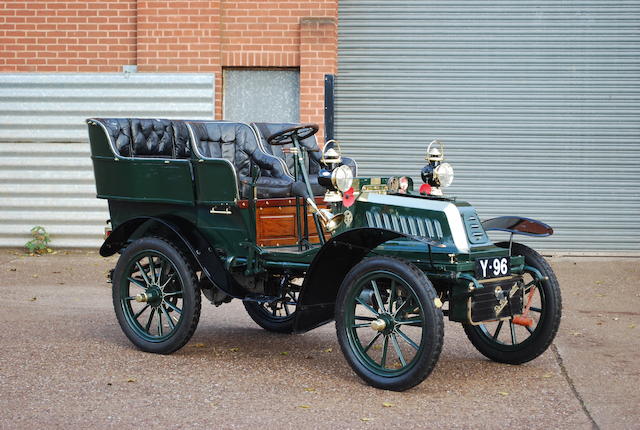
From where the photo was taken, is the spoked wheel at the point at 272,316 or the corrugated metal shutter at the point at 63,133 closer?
the spoked wheel at the point at 272,316

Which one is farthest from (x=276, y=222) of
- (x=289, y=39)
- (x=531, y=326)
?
(x=289, y=39)

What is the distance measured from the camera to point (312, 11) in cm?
1291

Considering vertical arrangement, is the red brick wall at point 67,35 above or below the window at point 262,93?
A: above

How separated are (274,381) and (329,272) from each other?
0.79m

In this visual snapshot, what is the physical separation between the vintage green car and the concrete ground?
0.80 feet

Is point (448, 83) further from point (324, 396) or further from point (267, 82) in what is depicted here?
point (324, 396)

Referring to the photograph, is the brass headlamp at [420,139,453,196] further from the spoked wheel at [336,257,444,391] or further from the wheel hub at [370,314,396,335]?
the wheel hub at [370,314,396,335]

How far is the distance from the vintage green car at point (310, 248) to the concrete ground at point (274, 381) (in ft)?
0.80

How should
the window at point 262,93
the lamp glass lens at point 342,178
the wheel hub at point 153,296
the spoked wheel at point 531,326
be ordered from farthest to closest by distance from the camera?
the window at point 262,93
the wheel hub at point 153,296
the spoked wheel at point 531,326
the lamp glass lens at point 342,178

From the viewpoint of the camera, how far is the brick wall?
1291 cm

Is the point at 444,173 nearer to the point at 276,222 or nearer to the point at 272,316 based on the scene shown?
the point at 276,222

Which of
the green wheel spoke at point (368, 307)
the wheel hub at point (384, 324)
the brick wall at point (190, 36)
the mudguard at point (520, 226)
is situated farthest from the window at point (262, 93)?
the wheel hub at point (384, 324)

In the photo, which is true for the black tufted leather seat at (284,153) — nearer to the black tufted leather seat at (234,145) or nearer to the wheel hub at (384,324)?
the black tufted leather seat at (234,145)

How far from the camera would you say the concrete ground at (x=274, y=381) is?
17.7ft
